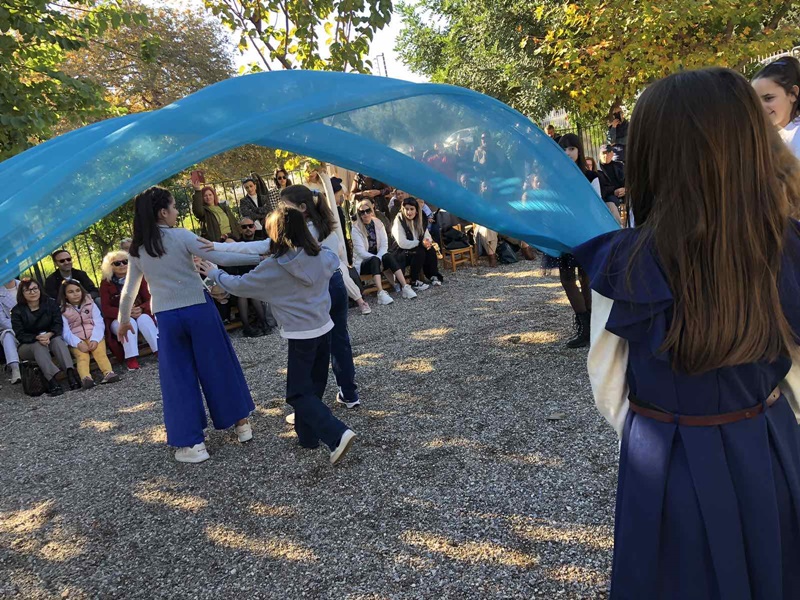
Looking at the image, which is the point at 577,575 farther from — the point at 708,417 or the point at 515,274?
the point at 515,274

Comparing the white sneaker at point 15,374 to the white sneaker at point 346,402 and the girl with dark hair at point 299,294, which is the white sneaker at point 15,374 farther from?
the girl with dark hair at point 299,294

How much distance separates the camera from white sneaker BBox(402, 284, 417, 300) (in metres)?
8.96

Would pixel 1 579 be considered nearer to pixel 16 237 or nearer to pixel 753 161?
pixel 16 237

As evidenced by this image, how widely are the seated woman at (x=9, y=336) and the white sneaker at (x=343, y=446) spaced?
5.07m

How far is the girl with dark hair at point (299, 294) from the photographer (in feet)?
12.5

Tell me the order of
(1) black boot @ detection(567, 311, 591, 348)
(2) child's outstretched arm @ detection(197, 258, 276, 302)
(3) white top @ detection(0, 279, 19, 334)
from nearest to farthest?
1. (2) child's outstretched arm @ detection(197, 258, 276, 302)
2. (1) black boot @ detection(567, 311, 591, 348)
3. (3) white top @ detection(0, 279, 19, 334)

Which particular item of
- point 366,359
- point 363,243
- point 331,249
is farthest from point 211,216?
point 331,249

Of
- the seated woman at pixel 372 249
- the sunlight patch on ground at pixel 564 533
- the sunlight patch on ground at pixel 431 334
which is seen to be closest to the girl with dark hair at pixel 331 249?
the sunlight patch on ground at pixel 431 334

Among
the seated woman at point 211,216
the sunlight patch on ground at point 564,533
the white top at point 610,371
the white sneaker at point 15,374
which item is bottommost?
the sunlight patch on ground at point 564,533

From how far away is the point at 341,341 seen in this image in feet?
15.7

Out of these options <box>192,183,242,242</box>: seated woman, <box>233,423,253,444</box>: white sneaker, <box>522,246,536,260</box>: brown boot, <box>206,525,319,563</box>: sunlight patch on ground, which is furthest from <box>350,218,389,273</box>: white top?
<box>206,525,319,563</box>: sunlight patch on ground

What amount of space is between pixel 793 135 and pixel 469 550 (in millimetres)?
2608

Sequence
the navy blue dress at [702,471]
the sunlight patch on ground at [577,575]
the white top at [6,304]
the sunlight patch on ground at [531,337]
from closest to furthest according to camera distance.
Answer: the navy blue dress at [702,471] < the sunlight patch on ground at [577,575] < the sunlight patch on ground at [531,337] < the white top at [6,304]

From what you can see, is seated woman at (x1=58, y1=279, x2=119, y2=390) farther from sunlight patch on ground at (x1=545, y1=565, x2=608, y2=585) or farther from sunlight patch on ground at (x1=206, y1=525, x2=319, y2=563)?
sunlight patch on ground at (x1=545, y1=565, x2=608, y2=585)
